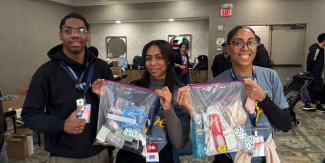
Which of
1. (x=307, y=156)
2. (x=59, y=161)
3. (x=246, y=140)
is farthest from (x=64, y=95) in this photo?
(x=307, y=156)

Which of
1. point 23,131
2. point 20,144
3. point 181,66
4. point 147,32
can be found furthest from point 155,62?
point 147,32

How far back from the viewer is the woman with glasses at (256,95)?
41.9 inches

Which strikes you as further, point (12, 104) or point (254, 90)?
point (12, 104)

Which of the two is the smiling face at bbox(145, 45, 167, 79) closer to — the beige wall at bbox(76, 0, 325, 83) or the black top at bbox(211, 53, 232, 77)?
the black top at bbox(211, 53, 232, 77)

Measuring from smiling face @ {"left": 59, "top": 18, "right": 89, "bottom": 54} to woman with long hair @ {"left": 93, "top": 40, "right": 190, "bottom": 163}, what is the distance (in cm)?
26

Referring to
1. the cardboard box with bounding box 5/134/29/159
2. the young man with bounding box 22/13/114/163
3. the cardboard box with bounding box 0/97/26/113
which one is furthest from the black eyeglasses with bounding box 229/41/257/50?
the cardboard box with bounding box 5/134/29/159

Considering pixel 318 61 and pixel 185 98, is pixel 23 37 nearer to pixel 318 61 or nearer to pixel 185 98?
pixel 185 98

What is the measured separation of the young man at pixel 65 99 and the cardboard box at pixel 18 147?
6.61 feet

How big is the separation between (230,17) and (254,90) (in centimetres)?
590

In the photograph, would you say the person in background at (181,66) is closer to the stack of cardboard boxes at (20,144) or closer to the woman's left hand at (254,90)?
the stack of cardboard boxes at (20,144)

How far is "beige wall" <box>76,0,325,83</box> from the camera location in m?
5.94

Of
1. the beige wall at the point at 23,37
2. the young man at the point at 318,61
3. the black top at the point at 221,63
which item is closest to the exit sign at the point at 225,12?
the young man at the point at 318,61

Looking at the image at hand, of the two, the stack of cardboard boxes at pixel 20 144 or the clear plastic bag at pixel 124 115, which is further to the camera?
the stack of cardboard boxes at pixel 20 144

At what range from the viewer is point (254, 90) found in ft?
3.42
